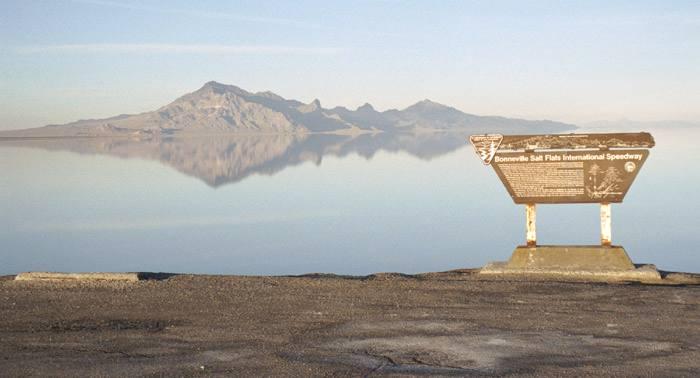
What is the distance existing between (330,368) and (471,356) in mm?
1301

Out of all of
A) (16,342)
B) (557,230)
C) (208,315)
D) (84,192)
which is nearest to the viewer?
(16,342)

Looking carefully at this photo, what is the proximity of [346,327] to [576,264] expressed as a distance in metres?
5.60

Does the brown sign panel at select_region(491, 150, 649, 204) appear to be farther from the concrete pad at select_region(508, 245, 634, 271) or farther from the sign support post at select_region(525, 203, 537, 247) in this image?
the concrete pad at select_region(508, 245, 634, 271)

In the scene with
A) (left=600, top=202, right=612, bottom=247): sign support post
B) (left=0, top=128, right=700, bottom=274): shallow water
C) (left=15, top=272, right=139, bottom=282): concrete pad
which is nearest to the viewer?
(left=15, top=272, right=139, bottom=282): concrete pad

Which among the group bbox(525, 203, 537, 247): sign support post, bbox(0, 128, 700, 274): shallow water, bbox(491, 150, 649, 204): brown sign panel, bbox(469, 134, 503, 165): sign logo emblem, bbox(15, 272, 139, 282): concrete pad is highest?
bbox(469, 134, 503, 165): sign logo emblem

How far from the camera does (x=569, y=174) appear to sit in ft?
48.8

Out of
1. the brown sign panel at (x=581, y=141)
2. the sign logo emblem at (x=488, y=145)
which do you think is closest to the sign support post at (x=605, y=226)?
the brown sign panel at (x=581, y=141)

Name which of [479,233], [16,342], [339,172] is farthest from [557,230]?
[339,172]

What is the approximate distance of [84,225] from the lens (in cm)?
3784

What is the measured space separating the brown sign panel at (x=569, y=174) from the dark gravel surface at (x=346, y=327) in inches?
89.6

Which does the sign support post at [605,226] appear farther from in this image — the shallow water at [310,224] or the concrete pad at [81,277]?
the shallow water at [310,224]

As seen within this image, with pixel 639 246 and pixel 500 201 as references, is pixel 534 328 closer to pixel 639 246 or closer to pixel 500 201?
pixel 639 246

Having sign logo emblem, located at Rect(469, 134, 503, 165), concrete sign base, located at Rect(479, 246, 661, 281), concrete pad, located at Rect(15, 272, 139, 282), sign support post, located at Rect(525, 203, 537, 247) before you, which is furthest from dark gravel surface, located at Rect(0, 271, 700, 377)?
sign logo emblem, located at Rect(469, 134, 503, 165)

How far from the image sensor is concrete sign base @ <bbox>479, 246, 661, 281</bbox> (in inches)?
546
